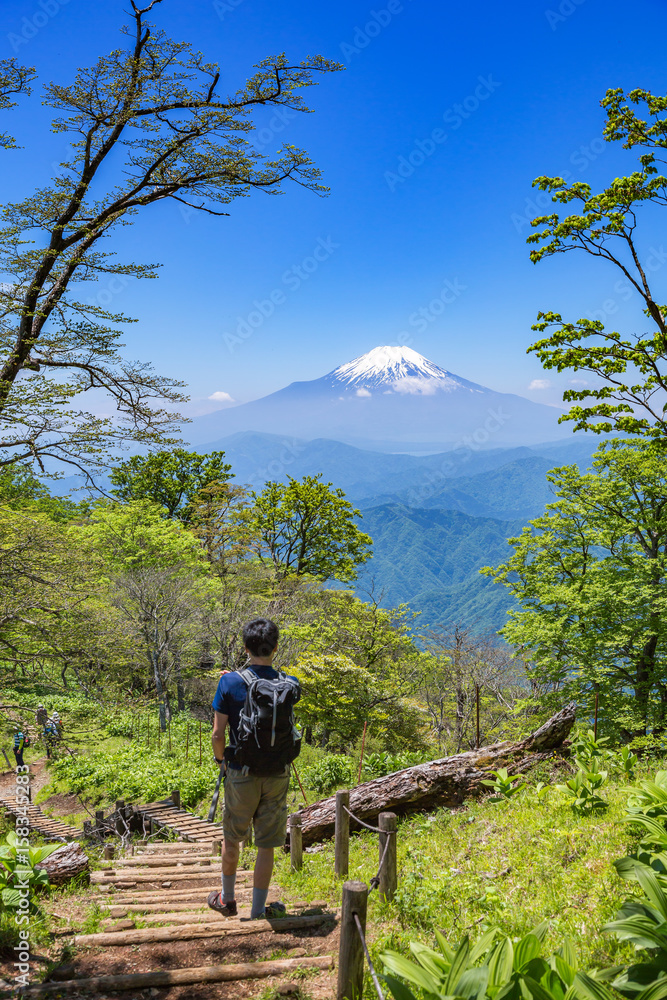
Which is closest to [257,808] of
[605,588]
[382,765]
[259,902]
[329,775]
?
[259,902]

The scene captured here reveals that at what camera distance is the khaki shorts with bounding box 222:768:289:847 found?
3.67 m

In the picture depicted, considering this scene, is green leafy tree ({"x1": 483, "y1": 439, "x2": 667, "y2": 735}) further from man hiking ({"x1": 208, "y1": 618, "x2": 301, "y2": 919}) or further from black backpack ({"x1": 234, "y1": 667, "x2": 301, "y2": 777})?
black backpack ({"x1": 234, "y1": 667, "x2": 301, "y2": 777})

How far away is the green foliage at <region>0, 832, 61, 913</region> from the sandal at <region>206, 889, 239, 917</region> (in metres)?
1.25

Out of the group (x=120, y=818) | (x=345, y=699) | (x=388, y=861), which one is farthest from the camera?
(x=345, y=699)

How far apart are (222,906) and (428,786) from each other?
391 centimetres

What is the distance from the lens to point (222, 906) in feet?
13.0

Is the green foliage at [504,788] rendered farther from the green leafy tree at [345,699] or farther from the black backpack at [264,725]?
the green leafy tree at [345,699]

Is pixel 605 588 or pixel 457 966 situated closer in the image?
pixel 457 966

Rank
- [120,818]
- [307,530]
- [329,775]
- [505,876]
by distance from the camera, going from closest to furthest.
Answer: [505,876], [120,818], [329,775], [307,530]

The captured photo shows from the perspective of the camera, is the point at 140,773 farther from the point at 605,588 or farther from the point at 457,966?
Answer: the point at 457,966

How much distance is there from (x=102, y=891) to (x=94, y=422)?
545 cm

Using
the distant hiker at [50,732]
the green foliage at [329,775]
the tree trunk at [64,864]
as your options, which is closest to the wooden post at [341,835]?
the tree trunk at [64,864]

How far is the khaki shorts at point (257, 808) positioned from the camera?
144 inches

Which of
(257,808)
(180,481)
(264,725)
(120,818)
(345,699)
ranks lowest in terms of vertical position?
(120,818)
